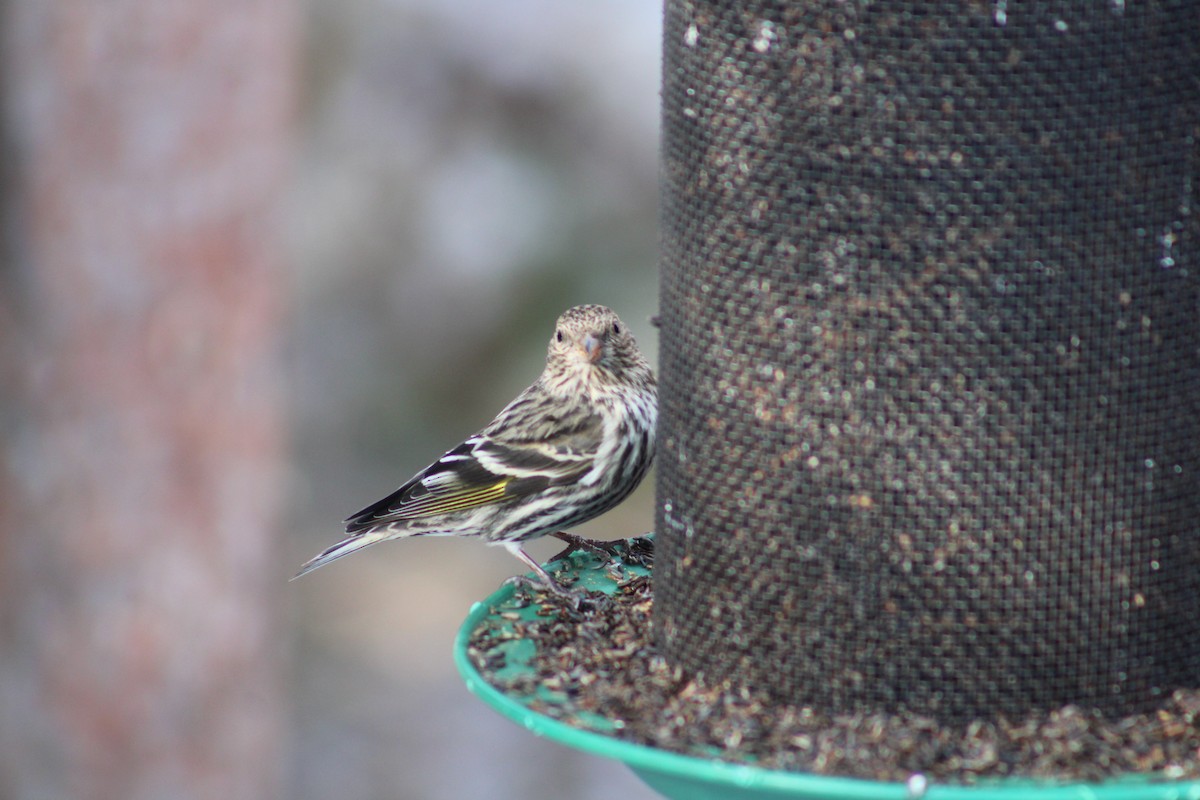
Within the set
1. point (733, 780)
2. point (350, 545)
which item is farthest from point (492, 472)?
point (733, 780)

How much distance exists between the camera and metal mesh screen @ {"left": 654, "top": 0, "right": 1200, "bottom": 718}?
15.3 feet

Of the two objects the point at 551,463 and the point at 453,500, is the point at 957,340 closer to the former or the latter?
the point at 551,463

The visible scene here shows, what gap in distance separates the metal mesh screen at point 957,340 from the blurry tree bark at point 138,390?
4.99 meters

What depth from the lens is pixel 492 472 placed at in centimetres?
729

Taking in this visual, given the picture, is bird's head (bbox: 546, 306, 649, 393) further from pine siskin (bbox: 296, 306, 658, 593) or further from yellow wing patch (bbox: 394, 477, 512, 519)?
yellow wing patch (bbox: 394, 477, 512, 519)

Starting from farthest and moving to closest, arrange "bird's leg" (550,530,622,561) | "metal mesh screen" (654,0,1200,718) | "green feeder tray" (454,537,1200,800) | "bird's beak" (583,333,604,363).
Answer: "bird's beak" (583,333,604,363) < "bird's leg" (550,530,622,561) < "metal mesh screen" (654,0,1200,718) < "green feeder tray" (454,537,1200,800)

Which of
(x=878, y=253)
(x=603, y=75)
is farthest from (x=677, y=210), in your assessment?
(x=603, y=75)

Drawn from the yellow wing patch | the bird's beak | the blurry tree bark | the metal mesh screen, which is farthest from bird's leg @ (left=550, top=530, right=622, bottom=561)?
the blurry tree bark

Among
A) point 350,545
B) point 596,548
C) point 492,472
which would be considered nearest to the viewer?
point 596,548

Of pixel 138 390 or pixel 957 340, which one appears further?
pixel 138 390

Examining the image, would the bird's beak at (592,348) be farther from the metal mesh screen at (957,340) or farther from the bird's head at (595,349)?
the metal mesh screen at (957,340)

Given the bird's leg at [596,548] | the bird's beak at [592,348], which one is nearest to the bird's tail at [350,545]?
the bird's leg at [596,548]

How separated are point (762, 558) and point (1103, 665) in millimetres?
982

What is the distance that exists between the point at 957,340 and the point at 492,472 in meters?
2.95
